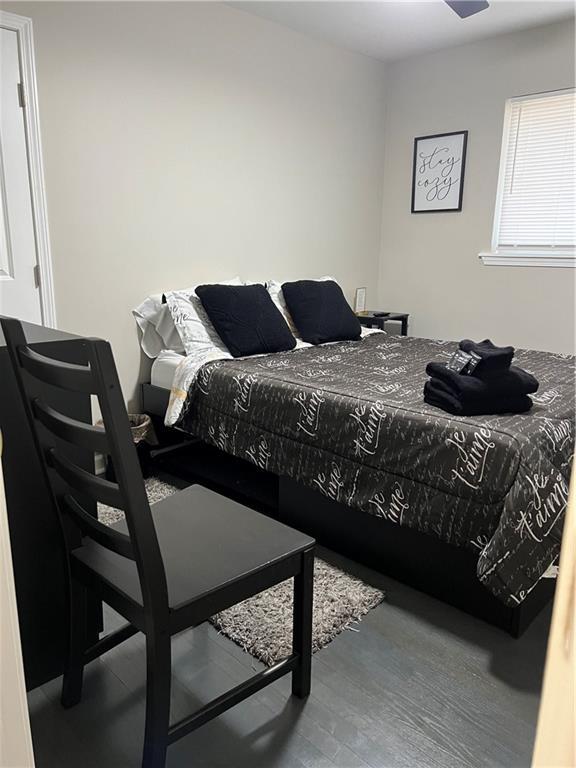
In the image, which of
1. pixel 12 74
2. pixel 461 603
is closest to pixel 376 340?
pixel 461 603

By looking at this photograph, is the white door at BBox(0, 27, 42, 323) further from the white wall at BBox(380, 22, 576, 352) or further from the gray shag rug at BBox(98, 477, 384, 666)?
the white wall at BBox(380, 22, 576, 352)

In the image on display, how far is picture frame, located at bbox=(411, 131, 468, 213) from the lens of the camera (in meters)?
4.20

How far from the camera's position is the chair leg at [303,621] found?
1522 mm

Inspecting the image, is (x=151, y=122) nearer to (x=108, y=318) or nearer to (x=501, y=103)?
(x=108, y=318)

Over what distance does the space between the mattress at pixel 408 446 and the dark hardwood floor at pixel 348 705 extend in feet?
0.86

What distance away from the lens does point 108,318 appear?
10.4 ft

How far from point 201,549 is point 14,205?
2068mm

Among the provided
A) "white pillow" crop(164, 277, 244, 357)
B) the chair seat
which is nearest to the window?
"white pillow" crop(164, 277, 244, 357)

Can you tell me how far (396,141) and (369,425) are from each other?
3.24 m

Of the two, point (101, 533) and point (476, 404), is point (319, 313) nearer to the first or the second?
point (476, 404)

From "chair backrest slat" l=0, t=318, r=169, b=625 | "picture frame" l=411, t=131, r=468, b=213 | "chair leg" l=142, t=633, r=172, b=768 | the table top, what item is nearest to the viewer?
"chair backrest slat" l=0, t=318, r=169, b=625

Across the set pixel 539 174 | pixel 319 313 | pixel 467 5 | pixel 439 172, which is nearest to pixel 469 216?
pixel 439 172

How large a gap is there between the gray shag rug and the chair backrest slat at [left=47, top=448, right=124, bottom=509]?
0.50 m

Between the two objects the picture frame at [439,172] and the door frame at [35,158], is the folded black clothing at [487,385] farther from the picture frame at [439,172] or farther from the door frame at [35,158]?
the picture frame at [439,172]
